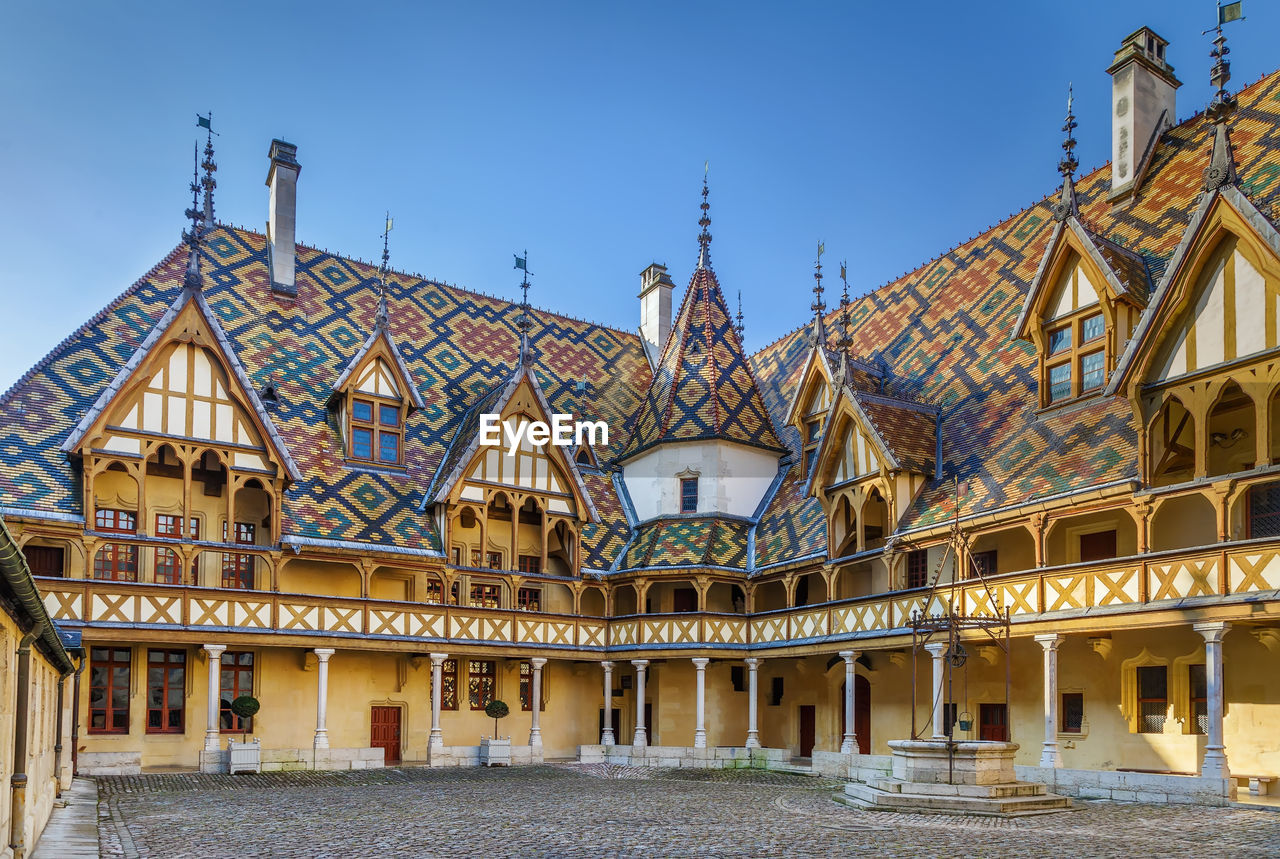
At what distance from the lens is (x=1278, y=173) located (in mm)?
18953

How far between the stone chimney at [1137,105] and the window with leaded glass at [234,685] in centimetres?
2017

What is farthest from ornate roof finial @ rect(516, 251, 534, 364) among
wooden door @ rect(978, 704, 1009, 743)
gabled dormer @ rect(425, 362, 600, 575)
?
wooden door @ rect(978, 704, 1009, 743)

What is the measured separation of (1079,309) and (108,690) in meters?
19.5

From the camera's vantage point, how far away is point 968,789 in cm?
1484

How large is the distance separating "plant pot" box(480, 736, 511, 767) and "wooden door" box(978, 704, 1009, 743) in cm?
989

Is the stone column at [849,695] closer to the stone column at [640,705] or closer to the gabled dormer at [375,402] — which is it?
the stone column at [640,705]

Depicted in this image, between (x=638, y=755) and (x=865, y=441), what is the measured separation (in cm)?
866

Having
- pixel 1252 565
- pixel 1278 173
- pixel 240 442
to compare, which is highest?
pixel 1278 173

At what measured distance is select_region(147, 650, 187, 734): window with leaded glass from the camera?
2206 centimetres

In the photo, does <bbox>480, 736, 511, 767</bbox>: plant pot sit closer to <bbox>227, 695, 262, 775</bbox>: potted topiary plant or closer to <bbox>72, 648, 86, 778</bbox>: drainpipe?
<bbox>227, 695, 262, 775</bbox>: potted topiary plant

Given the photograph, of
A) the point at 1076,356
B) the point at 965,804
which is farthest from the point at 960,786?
the point at 1076,356

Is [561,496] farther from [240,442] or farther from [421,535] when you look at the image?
[240,442]

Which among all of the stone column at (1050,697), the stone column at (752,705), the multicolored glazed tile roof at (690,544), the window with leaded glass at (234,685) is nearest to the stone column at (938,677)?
the stone column at (1050,697)

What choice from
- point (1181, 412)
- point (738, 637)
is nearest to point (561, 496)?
point (738, 637)
